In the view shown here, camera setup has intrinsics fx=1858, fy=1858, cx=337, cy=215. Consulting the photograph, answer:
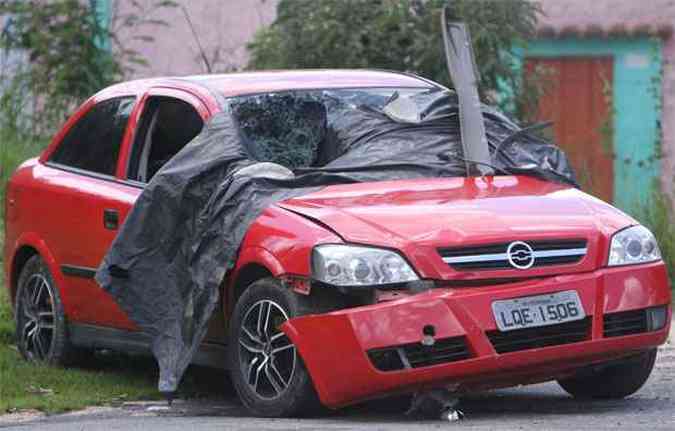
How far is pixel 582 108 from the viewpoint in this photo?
2192cm

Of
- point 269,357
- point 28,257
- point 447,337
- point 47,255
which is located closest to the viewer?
point 447,337

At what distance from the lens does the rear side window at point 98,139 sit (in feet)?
31.8

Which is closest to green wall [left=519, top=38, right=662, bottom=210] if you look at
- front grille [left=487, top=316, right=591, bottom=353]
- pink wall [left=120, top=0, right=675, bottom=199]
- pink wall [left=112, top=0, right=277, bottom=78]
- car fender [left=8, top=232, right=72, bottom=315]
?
pink wall [left=120, top=0, right=675, bottom=199]

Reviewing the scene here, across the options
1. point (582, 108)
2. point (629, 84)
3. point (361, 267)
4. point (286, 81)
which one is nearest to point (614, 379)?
point (361, 267)

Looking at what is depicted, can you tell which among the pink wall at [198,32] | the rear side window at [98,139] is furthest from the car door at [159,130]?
the pink wall at [198,32]

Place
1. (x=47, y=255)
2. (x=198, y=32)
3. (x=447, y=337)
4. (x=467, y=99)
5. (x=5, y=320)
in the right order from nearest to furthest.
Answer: (x=447, y=337) < (x=467, y=99) < (x=47, y=255) < (x=5, y=320) < (x=198, y=32)

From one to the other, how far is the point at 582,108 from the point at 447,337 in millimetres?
14817

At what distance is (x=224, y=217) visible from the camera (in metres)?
8.29

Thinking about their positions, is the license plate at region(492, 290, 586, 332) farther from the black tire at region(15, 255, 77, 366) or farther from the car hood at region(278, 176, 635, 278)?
the black tire at region(15, 255, 77, 366)

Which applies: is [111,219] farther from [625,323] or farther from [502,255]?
[625,323]

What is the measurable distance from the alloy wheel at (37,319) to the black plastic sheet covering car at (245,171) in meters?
1.32

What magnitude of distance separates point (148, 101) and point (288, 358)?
2225 mm

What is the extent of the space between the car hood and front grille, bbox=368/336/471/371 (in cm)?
29

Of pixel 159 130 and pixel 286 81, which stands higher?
pixel 286 81
